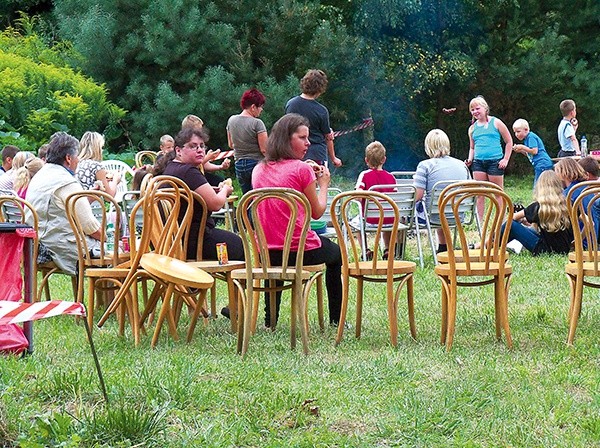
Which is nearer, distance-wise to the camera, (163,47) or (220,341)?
(220,341)

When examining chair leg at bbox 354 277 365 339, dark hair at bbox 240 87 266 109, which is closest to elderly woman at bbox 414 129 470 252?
dark hair at bbox 240 87 266 109

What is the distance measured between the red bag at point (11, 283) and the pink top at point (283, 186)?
4.84ft

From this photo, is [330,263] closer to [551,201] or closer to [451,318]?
[451,318]

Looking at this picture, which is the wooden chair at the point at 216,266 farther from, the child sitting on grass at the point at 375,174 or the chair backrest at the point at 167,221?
the child sitting on grass at the point at 375,174

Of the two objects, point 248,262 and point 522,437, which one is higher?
point 248,262

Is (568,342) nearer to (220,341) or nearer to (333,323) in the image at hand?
(333,323)

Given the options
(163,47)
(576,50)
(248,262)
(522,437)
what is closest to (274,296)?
(248,262)

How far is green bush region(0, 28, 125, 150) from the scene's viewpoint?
15.5 metres

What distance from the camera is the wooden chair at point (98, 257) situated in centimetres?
625

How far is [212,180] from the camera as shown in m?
9.45

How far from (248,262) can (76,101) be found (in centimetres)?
1114

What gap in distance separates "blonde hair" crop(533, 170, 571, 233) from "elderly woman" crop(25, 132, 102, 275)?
14.3 feet

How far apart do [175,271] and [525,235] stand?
17.0 feet

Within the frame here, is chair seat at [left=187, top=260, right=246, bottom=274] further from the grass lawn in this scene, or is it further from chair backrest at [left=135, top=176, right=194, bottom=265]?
the grass lawn
